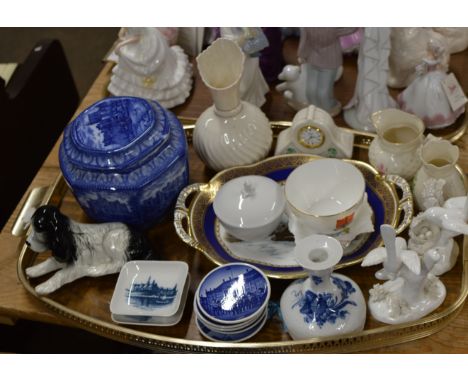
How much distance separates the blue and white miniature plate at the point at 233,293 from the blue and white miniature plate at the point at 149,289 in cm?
7

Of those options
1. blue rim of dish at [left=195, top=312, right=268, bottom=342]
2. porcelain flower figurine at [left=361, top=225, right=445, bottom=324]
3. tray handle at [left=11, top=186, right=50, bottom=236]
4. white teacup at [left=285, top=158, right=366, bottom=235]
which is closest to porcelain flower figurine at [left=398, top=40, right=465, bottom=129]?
white teacup at [left=285, top=158, right=366, bottom=235]

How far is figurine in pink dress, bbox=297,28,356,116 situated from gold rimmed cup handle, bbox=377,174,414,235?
314 mm

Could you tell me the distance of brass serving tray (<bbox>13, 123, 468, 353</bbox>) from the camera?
110 centimetres

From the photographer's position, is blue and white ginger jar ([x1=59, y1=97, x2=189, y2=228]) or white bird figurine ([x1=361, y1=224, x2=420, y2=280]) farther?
blue and white ginger jar ([x1=59, y1=97, x2=189, y2=228])

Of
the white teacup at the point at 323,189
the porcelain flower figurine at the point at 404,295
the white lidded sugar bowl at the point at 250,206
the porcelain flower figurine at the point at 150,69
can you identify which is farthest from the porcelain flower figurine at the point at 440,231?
the porcelain flower figurine at the point at 150,69

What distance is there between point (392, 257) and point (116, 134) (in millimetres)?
603

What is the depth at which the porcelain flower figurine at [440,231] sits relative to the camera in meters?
1.01

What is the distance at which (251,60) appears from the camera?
1.50 m

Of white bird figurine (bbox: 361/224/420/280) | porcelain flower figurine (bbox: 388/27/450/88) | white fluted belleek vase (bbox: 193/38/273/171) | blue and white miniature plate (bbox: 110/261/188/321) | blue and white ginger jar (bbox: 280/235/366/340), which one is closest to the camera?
white bird figurine (bbox: 361/224/420/280)

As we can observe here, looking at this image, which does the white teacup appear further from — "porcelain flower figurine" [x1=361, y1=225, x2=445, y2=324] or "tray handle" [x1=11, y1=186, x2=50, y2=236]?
"tray handle" [x1=11, y1=186, x2=50, y2=236]

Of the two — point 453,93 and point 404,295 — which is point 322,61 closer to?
point 453,93

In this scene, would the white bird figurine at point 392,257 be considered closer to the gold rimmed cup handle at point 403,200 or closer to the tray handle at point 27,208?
the gold rimmed cup handle at point 403,200

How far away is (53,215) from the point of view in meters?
1.19

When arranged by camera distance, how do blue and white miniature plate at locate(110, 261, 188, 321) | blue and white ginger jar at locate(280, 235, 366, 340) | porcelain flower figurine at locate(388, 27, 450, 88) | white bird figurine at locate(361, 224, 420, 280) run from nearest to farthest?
white bird figurine at locate(361, 224, 420, 280) → blue and white ginger jar at locate(280, 235, 366, 340) → blue and white miniature plate at locate(110, 261, 188, 321) → porcelain flower figurine at locate(388, 27, 450, 88)
